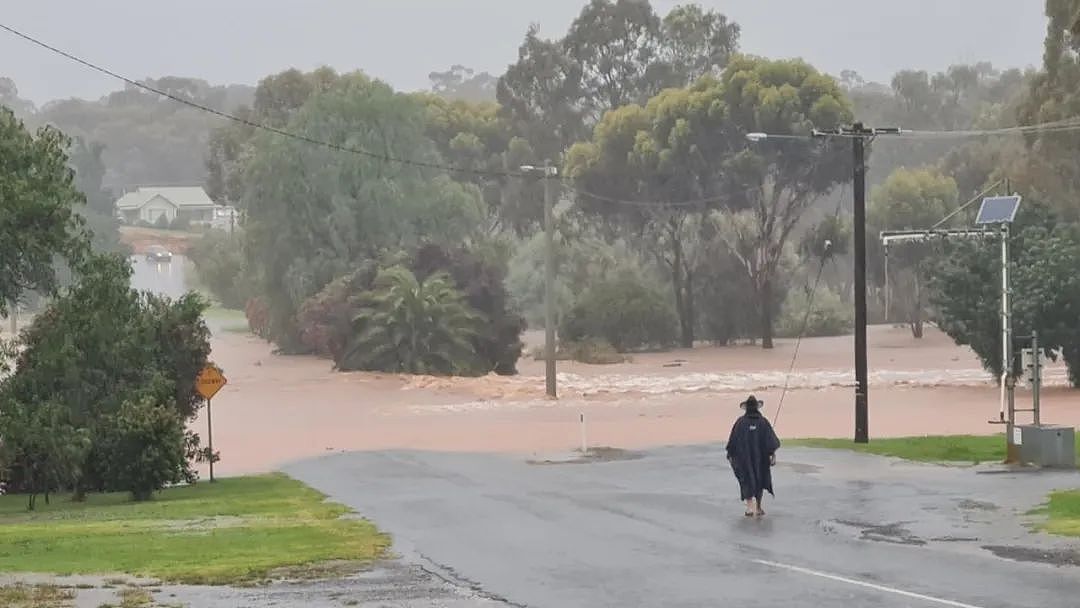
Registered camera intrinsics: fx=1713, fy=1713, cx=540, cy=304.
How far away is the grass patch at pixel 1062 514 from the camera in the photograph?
61.9ft

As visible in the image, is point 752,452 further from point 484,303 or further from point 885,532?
point 484,303

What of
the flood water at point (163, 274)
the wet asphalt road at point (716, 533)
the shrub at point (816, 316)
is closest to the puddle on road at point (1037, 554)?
the wet asphalt road at point (716, 533)

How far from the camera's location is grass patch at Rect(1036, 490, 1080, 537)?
18.9 meters

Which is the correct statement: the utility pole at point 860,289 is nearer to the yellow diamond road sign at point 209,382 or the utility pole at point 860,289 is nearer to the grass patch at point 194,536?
the grass patch at point 194,536

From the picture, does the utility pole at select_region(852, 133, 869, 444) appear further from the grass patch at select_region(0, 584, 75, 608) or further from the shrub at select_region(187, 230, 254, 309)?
the shrub at select_region(187, 230, 254, 309)

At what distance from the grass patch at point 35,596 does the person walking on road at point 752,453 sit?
9.14 meters

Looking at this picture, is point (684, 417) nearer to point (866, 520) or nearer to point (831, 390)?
point (831, 390)

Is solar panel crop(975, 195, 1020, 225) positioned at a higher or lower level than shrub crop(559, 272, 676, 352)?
Answer: higher

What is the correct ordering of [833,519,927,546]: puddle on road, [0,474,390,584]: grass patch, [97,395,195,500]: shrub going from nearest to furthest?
[0,474,390,584]: grass patch, [833,519,927,546]: puddle on road, [97,395,195,500]: shrub

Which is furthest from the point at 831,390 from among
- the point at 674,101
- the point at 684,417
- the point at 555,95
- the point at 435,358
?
the point at 555,95

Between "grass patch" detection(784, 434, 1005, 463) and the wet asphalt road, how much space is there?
1.15 meters

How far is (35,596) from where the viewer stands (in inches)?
572

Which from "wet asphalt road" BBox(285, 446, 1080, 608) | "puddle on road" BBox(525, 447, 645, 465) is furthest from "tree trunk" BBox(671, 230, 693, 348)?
"wet asphalt road" BBox(285, 446, 1080, 608)

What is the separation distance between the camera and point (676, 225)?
300 ft
